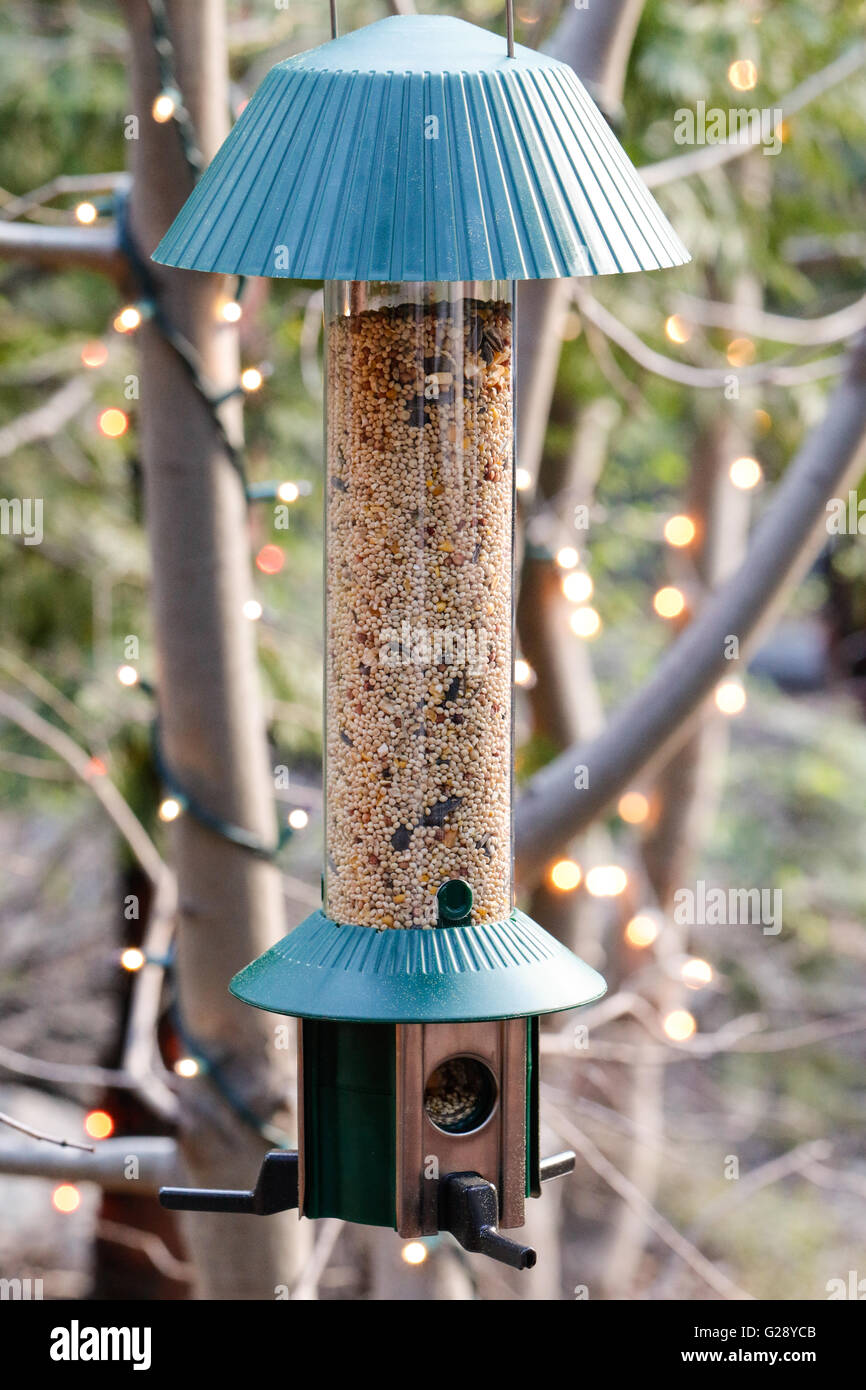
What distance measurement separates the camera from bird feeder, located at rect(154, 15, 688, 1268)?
2127 millimetres

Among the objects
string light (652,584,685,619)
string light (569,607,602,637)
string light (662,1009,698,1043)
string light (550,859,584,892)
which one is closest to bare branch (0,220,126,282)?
string light (569,607,602,637)

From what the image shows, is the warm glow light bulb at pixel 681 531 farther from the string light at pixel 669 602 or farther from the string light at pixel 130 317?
the string light at pixel 130 317

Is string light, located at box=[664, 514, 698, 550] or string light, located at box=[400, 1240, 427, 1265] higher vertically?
string light, located at box=[664, 514, 698, 550]

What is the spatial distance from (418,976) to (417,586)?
0.53 metres

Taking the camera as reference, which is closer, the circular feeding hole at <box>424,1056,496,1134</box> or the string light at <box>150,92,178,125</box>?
the circular feeding hole at <box>424,1056,496,1134</box>

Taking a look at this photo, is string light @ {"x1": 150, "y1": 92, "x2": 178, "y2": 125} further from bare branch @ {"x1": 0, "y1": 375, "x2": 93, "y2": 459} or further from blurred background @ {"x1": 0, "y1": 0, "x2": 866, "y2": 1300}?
bare branch @ {"x1": 0, "y1": 375, "x2": 93, "y2": 459}

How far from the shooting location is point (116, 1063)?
6.77 metres

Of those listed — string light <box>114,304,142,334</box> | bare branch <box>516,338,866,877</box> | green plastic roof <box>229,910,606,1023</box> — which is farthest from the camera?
bare branch <box>516,338,866,877</box>

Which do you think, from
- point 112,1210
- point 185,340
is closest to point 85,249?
point 185,340

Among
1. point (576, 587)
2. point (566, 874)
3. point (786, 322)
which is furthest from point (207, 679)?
point (786, 322)

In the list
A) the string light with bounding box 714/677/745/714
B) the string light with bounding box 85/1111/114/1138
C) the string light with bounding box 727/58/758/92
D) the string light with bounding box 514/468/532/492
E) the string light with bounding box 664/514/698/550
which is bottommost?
the string light with bounding box 85/1111/114/1138

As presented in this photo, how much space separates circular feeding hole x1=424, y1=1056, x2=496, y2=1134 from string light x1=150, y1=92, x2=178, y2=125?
1777 mm

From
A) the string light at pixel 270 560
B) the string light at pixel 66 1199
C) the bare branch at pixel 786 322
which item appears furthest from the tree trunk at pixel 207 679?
the bare branch at pixel 786 322

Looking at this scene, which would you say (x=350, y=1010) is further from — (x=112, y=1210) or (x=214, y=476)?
(x=112, y=1210)
